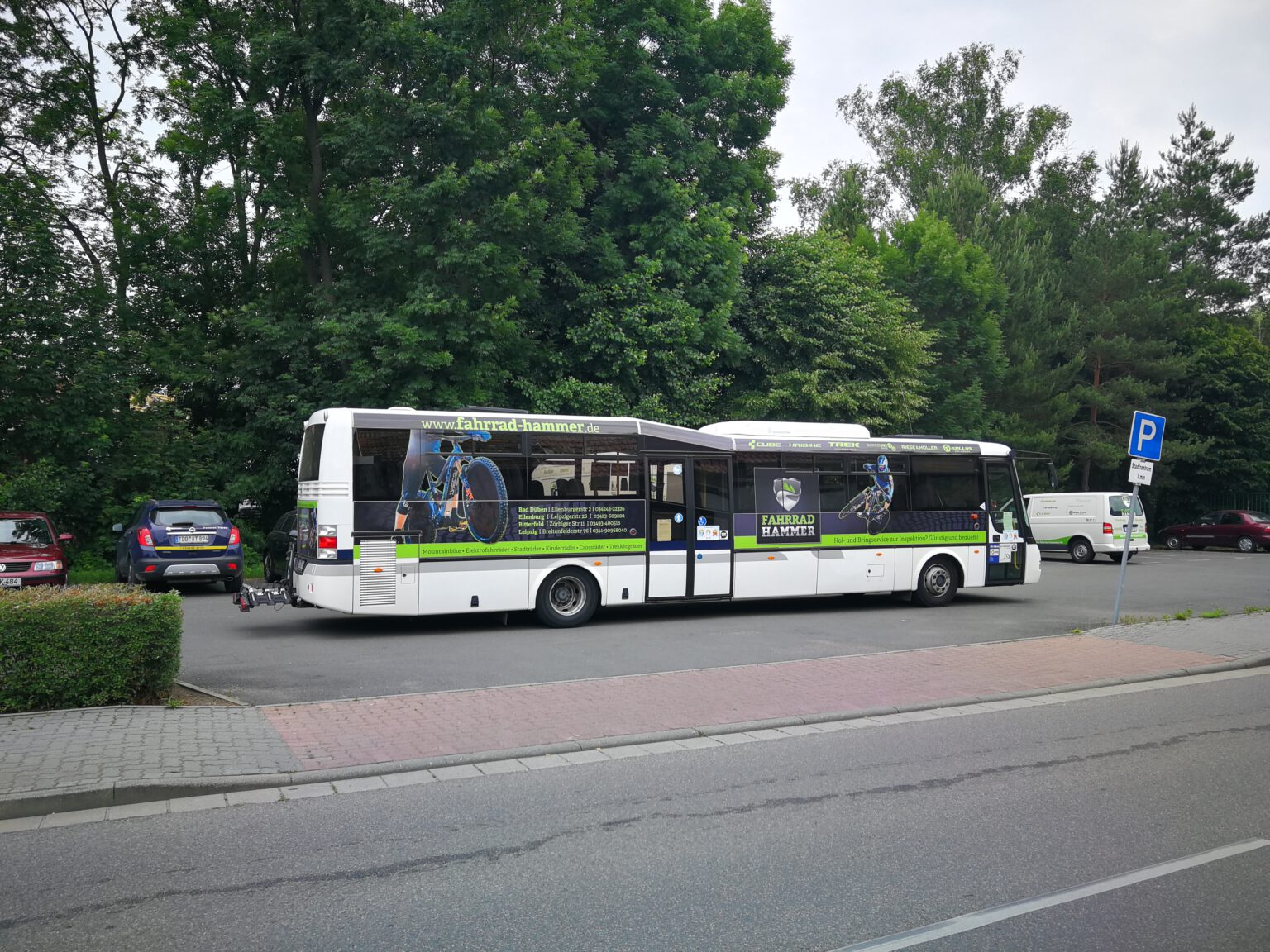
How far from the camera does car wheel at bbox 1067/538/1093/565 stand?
3111cm

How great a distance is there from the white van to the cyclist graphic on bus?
1487 centimetres

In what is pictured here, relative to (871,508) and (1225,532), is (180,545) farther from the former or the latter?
(1225,532)

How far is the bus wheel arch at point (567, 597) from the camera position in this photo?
→ 1442 cm

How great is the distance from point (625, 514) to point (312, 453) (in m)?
4.59

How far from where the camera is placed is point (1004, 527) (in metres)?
18.4

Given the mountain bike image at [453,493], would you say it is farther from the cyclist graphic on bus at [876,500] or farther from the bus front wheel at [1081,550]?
the bus front wheel at [1081,550]

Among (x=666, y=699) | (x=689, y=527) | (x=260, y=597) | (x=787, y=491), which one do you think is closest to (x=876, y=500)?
(x=787, y=491)

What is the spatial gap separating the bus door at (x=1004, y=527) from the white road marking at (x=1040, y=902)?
13.3 metres

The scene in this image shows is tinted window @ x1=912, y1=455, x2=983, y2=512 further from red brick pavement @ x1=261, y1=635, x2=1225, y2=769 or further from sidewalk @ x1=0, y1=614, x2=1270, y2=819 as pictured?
sidewalk @ x1=0, y1=614, x2=1270, y2=819

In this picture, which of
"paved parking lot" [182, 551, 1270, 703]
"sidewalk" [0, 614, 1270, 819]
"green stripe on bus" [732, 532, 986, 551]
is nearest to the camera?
"sidewalk" [0, 614, 1270, 819]

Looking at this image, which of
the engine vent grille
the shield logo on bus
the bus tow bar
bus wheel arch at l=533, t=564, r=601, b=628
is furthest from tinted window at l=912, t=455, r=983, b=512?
the bus tow bar

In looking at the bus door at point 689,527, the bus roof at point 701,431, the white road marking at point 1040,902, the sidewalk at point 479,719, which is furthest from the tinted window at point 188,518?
the white road marking at point 1040,902

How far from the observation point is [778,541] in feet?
53.3

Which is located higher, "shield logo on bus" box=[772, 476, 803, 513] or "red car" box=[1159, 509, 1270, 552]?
"shield logo on bus" box=[772, 476, 803, 513]
